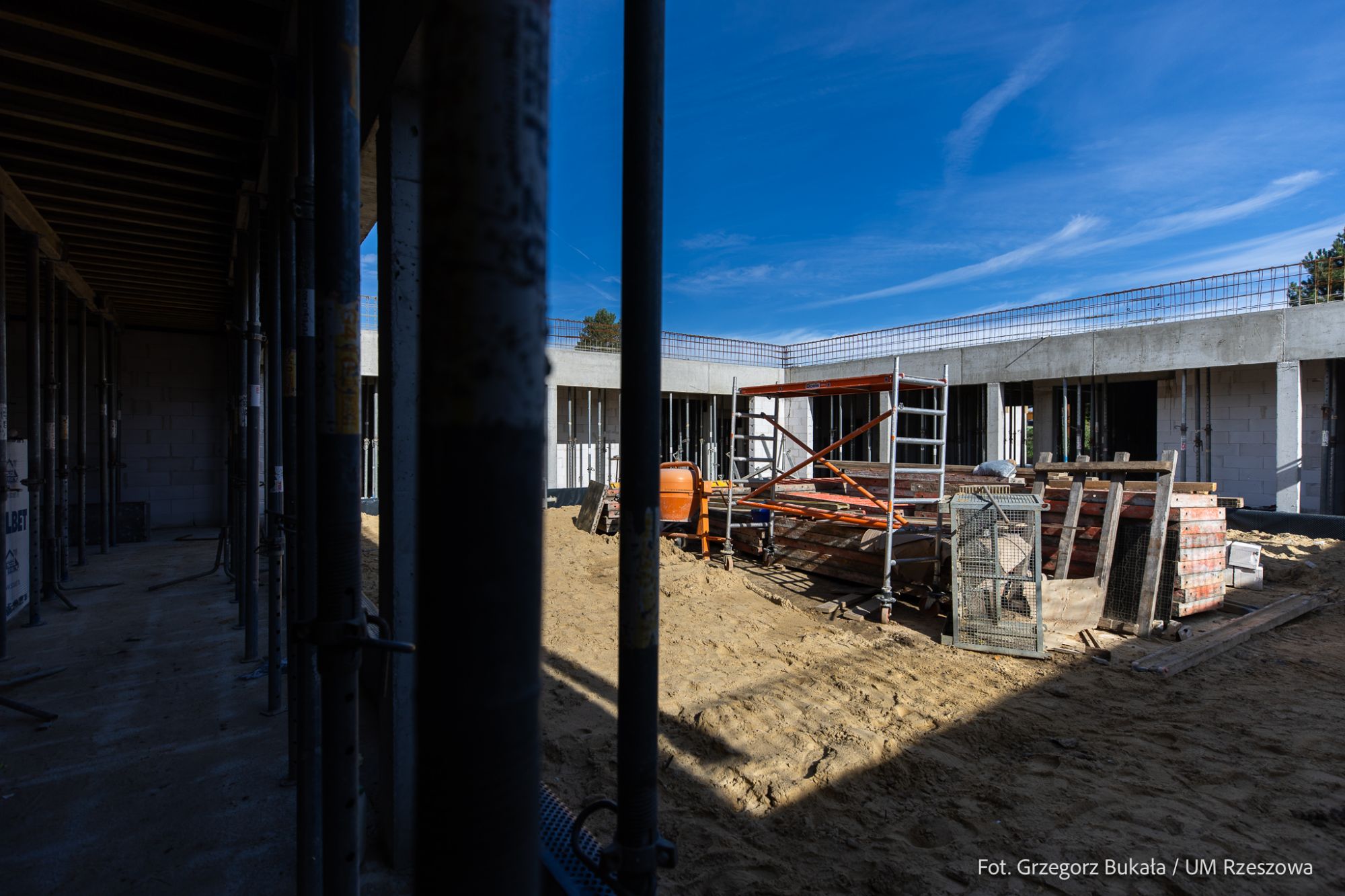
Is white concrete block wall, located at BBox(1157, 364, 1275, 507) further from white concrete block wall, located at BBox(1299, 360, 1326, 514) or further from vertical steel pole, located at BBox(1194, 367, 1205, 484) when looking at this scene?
white concrete block wall, located at BBox(1299, 360, 1326, 514)

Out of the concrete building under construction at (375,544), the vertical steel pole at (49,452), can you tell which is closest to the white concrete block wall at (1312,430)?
the concrete building under construction at (375,544)

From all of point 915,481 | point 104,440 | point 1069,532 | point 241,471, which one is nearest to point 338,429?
point 241,471

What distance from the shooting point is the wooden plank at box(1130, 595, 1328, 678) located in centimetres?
550

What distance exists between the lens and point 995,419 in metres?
16.5

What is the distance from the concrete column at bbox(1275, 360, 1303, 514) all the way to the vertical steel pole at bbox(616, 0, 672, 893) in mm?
15599

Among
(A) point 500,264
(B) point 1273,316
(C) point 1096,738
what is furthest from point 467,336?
(B) point 1273,316

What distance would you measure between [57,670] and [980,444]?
19.3 m

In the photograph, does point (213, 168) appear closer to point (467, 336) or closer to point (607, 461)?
point (467, 336)

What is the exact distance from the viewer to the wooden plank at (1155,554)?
21.0 ft

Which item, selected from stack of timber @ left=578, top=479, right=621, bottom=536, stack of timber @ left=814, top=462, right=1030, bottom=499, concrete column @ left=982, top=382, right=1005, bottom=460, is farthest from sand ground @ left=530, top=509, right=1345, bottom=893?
concrete column @ left=982, top=382, right=1005, bottom=460

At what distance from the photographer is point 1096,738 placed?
168 inches

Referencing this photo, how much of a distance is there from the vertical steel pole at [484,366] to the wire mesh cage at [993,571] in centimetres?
616

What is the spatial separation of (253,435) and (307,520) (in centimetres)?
278

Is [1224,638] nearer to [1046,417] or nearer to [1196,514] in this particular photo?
[1196,514]
